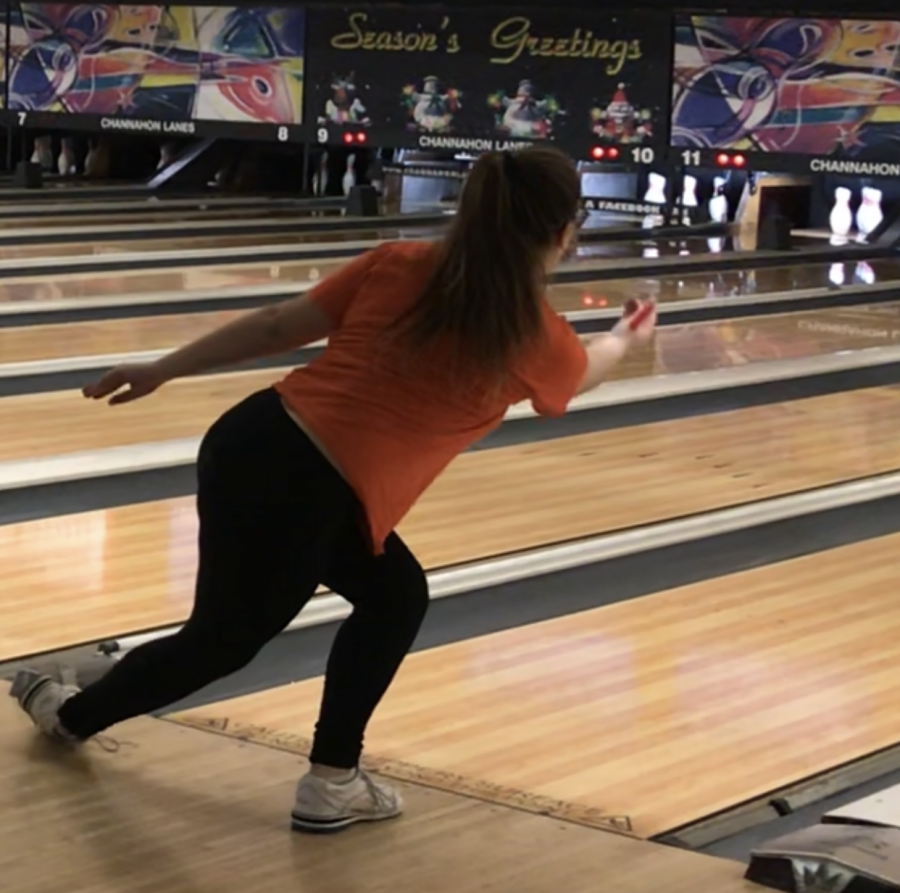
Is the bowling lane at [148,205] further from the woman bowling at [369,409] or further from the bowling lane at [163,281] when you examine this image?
the woman bowling at [369,409]

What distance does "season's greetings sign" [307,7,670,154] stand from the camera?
29.1 ft

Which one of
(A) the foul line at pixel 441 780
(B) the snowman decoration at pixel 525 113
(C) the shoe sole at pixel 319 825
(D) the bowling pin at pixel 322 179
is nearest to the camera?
(C) the shoe sole at pixel 319 825

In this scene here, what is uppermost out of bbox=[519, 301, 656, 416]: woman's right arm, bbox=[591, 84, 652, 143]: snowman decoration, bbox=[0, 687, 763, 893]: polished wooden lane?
bbox=[591, 84, 652, 143]: snowman decoration

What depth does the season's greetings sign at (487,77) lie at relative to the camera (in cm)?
886

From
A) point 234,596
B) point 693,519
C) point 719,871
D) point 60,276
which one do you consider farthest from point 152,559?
point 60,276

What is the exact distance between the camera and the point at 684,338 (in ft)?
20.6

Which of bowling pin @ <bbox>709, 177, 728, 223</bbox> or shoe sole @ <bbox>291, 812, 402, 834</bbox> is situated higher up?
bowling pin @ <bbox>709, 177, 728, 223</bbox>

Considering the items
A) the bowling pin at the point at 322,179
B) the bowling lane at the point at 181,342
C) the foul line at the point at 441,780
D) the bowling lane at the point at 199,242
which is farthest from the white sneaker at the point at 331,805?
the bowling pin at the point at 322,179

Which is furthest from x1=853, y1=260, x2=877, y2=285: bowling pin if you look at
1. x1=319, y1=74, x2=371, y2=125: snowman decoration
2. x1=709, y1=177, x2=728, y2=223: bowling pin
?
x1=319, y1=74, x2=371, y2=125: snowman decoration

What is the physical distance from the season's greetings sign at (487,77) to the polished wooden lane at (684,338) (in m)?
2.28

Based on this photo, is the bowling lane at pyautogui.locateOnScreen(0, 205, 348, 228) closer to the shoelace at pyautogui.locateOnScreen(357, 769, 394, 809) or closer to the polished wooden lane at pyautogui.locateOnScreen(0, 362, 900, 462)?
the polished wooden lane at pyautogui.locateOnScreen(0, 362, 900, 462)

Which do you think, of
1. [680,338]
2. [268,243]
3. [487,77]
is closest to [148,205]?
[268,243]

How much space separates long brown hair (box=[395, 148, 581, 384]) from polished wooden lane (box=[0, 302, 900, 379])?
3.48 metres

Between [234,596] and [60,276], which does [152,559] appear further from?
[60,276]
